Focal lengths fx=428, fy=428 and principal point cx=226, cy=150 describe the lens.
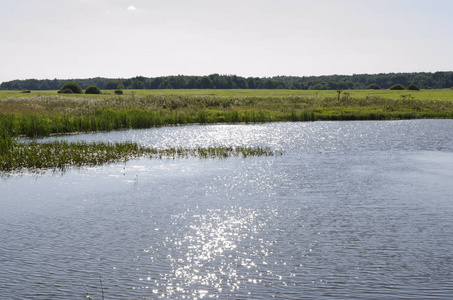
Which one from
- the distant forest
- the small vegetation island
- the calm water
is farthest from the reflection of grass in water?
the distant forest

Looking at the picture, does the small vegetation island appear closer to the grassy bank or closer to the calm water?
the grassy bank

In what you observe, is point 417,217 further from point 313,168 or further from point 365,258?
point 313,168

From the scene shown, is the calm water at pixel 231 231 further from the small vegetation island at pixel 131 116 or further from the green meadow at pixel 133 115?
the green meadow at pixel 133 115

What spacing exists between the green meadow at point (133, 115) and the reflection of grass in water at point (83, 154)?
0.06m

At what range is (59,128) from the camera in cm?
4047

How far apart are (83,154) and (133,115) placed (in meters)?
20.9

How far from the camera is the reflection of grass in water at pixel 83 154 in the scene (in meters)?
24.8

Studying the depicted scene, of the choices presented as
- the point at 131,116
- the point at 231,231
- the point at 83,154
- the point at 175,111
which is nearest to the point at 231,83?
the point at 175,111

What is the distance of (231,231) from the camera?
1326 cm

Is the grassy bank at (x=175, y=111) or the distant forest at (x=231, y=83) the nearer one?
the grassy bank at (x=175, y=111)

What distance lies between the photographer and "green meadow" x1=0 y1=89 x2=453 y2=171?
88.8ft

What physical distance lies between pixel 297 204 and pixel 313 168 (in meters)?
8.12

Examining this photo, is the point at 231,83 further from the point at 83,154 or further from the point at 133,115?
the point at 83,154

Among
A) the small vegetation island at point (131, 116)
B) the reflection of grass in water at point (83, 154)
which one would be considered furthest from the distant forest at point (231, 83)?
the reflection of grass in water at point (83, 154)
